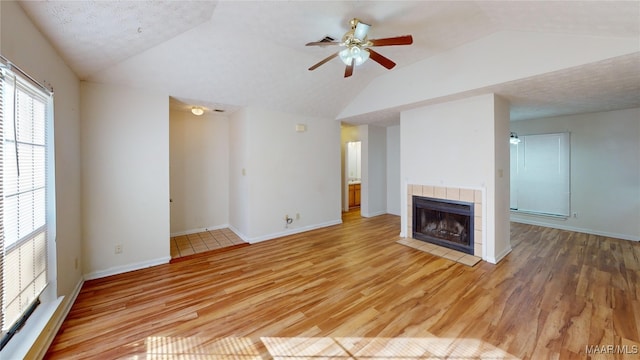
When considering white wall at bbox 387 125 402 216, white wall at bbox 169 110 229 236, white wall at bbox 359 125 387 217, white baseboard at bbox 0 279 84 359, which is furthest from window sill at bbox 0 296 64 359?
white wall at bbox 387 125 402 216

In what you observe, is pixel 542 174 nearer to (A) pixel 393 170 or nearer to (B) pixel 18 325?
(A) pixel 393 170

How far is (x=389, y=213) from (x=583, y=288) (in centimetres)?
404

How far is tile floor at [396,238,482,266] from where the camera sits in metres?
3.46

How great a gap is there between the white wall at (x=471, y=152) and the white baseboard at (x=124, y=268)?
4.33 metres

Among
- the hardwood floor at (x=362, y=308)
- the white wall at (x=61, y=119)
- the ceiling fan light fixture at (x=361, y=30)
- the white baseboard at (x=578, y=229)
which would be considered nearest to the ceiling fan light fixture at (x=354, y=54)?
the ceiling fan light fixture at (x=361, y=30)

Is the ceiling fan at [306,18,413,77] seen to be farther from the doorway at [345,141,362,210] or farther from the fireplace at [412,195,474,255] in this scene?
the doorway at [345,141,362,210]

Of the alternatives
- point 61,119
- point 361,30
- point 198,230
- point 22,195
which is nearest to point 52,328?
point 22,195

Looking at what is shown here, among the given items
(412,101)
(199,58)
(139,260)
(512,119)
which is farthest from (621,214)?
(139,260)

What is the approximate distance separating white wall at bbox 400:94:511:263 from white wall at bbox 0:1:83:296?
4.58 m

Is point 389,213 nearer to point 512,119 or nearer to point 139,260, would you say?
point 512,119

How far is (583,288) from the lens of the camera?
2.69 meters

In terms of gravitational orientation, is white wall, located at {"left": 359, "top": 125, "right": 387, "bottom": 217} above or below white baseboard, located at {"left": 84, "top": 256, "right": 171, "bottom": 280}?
above

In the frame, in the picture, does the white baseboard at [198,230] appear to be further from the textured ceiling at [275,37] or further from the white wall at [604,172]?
the white wall at [604,172]

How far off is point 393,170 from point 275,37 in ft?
15.6
